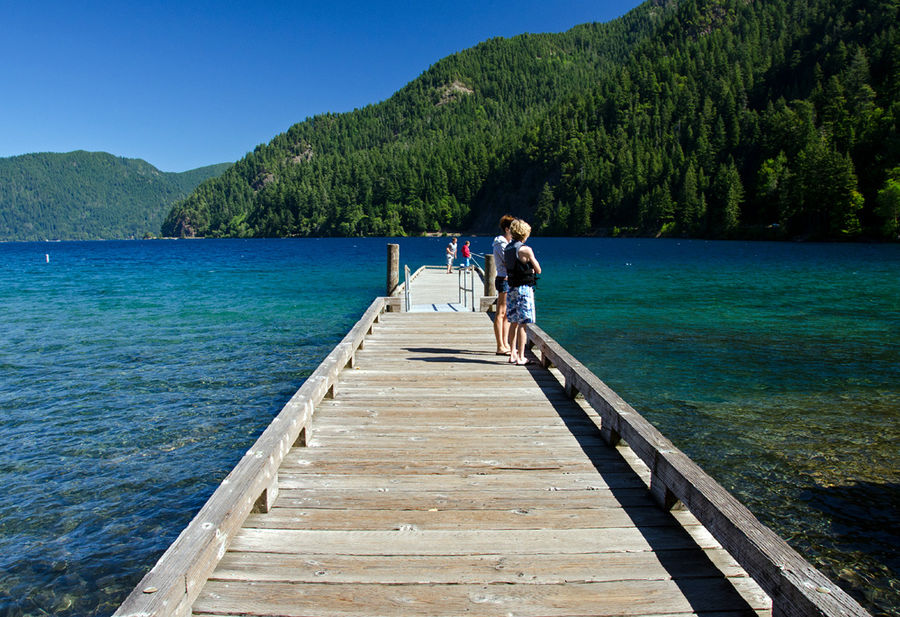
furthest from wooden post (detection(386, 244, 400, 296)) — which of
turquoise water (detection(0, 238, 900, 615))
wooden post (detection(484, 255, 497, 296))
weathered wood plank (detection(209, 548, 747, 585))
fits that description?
weathered wood plank (detection(209, 548, 747, 585))

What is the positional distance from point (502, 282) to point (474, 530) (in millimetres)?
5485


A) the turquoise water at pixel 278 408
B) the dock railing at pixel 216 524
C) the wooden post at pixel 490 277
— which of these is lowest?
the turquoise water at pixel 278 408

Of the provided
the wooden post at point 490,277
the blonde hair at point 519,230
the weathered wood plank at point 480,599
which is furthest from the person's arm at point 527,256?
the wooden post at point 490,277

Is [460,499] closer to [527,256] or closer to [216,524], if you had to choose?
[216,524]

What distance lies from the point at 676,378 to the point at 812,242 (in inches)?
3350

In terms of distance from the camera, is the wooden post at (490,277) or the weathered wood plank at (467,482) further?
the wooden post at (490,277)

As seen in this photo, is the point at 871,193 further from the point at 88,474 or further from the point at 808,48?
the point at 88,474

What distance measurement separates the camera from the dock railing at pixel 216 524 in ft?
8.63

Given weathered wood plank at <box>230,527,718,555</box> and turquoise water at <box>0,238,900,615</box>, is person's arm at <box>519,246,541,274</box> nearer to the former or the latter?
turquoise water at <box>0,238,900,615</box>

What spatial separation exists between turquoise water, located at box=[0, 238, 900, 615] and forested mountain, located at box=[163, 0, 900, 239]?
69.5 meters

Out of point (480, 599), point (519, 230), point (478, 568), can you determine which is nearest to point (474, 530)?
point (478, 568)

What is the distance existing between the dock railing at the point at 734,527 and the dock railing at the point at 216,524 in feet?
9.30

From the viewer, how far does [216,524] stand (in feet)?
10.6

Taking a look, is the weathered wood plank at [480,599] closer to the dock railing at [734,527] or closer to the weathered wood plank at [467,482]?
the dock railing at [734,527]
